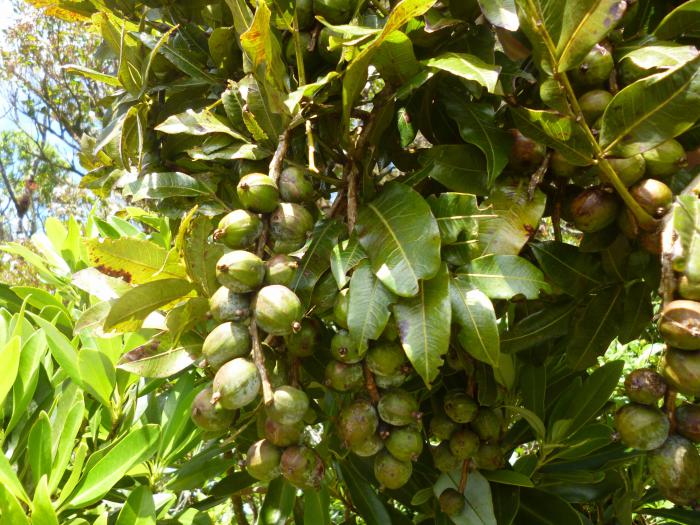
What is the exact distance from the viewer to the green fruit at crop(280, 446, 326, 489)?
0.70 m

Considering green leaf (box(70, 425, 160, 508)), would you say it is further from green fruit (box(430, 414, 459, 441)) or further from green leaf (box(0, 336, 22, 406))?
green fruit (box(430, 414, 459, 441))

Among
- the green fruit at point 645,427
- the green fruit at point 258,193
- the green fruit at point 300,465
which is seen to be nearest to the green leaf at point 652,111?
the green fruit at point 645,427

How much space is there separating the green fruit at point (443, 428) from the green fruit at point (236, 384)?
1.35 ft

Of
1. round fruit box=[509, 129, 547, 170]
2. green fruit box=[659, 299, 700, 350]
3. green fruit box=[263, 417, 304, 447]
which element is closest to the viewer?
green fruit box=[659, 299, 700, 350]

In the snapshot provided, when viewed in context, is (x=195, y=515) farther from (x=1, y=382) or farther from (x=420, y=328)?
A: (x=420, y=328)

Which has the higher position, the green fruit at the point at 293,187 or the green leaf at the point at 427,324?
the green fruit at the point at 293,187

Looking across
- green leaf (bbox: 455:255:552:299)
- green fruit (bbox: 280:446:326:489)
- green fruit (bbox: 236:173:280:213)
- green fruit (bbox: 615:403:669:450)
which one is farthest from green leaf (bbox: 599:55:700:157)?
green fruit (bbox: 280:446:326:489)

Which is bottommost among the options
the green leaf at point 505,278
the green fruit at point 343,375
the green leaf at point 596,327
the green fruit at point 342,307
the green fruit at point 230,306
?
the green leaf at point 596,327

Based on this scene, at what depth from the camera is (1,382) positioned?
0.86 meters

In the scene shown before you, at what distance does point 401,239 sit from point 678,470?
0.41 m

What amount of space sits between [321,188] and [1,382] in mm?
581

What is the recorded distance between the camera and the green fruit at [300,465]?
0.70 metres

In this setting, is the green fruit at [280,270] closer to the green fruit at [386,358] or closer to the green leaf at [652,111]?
the green fruit at [386,358]

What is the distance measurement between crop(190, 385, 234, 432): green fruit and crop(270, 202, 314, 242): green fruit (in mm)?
216
